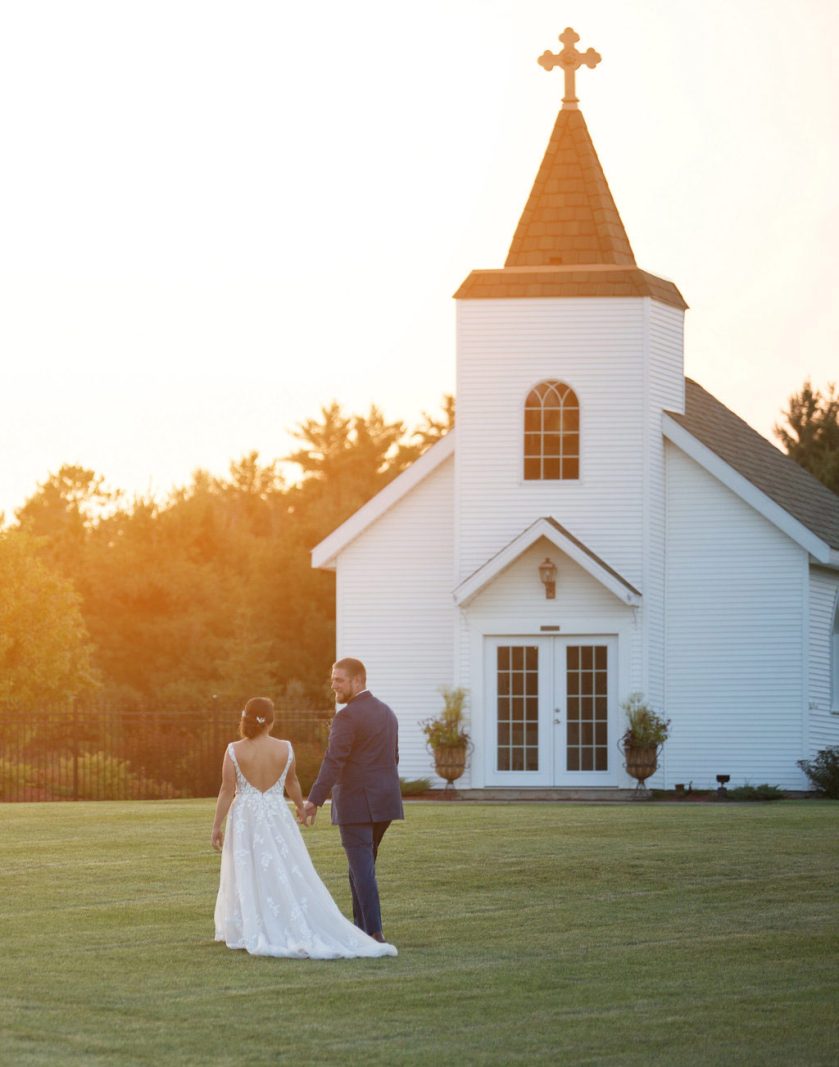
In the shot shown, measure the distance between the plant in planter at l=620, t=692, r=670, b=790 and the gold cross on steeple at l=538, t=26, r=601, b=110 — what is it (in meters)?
10.9

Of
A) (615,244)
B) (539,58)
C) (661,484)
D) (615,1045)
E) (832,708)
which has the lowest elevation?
(615,1045)

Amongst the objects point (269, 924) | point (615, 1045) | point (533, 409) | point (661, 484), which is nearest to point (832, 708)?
point (661, 484)

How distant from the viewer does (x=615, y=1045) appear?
970cm

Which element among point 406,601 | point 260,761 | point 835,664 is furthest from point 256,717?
point 835,664

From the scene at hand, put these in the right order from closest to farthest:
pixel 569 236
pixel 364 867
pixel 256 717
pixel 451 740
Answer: pixel 364 867 → pixel 256 717 → pixel 451 740 → pixel 569 236

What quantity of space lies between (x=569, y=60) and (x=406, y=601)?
9.95m

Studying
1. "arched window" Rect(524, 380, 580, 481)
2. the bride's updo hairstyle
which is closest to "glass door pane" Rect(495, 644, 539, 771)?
"arched window" Rect(524, 380, 580, 481)

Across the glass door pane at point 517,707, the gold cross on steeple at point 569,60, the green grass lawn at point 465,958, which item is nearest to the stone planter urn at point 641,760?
the glass door pane at point 517,707

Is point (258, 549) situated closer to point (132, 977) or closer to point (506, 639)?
point (506, 639)

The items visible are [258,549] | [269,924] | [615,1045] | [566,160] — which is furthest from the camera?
[258,549]

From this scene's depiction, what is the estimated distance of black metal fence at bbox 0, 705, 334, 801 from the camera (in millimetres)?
33375

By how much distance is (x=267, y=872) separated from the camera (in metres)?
13.0

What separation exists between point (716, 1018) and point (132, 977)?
371 cm

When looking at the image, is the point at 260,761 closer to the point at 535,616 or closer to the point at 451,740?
the point at 451,740
